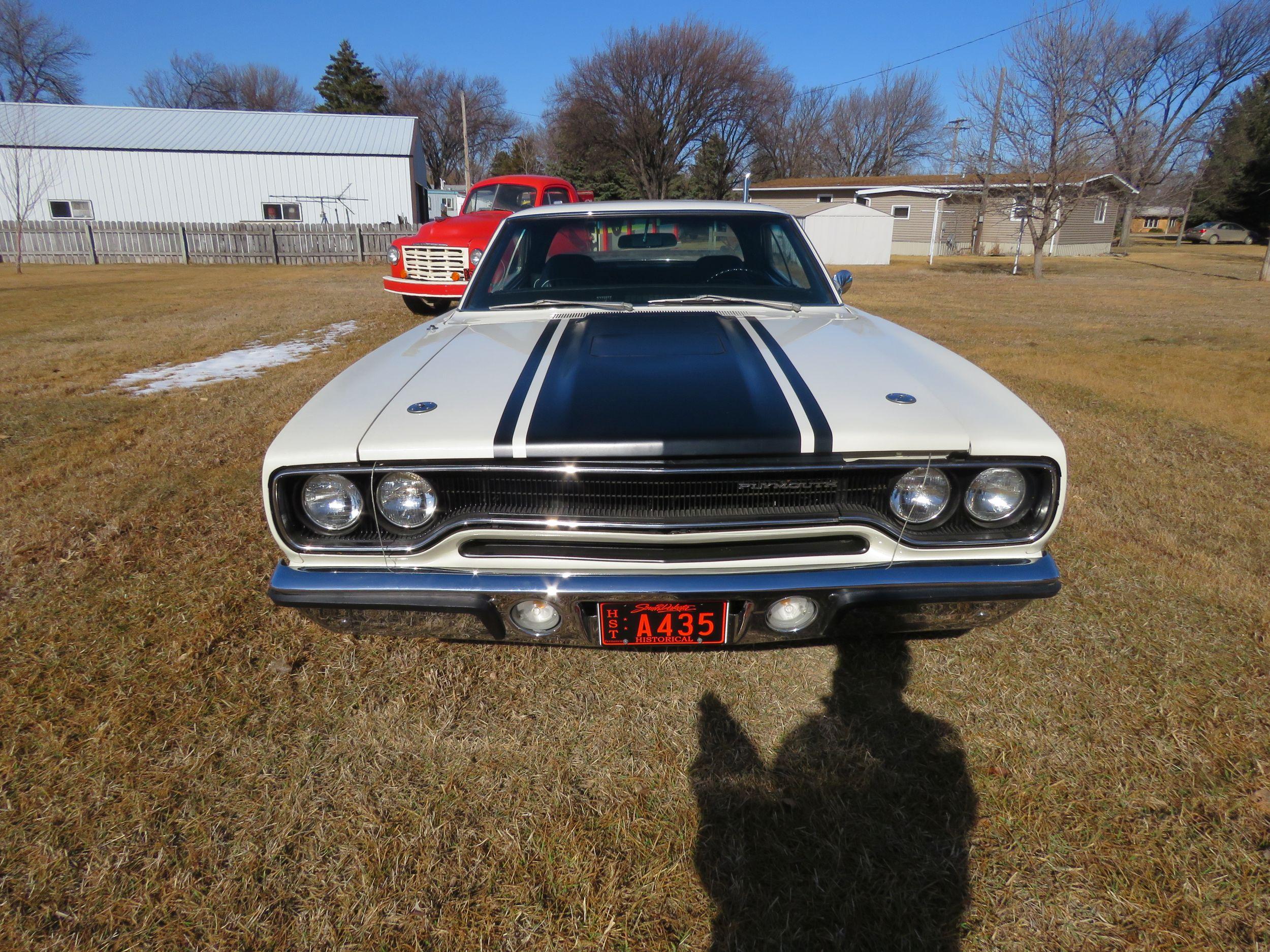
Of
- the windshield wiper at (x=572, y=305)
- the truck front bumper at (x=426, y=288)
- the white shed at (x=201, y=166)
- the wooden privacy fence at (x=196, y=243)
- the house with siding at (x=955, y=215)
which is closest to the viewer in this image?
the windshield wiper at (x=572, y=305)

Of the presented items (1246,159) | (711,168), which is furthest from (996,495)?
(1246,159)

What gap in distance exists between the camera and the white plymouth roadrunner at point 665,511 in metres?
1.80

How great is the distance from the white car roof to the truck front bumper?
625 centimetres

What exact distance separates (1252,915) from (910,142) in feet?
191

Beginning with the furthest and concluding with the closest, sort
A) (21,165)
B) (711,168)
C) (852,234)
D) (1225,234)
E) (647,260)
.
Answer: (1225,234), (711,168), (852,234), (21,165), (647,260)

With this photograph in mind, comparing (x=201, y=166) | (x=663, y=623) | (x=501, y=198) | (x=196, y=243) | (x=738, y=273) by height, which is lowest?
(x=663, y=623)

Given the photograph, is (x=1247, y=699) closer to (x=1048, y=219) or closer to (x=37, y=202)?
(x=1048, y=219)

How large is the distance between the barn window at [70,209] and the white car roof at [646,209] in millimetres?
29908

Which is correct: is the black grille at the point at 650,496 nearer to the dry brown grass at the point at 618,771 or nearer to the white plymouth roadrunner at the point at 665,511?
the white plymouth roadrunner at the point at 665,511

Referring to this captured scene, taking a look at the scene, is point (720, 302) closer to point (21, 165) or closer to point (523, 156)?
point (21, 165)

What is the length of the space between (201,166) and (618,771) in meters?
30.4

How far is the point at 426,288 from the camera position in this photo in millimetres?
9766

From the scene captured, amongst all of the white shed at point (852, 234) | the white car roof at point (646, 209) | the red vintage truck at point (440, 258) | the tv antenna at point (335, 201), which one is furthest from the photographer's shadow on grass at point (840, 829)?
the tv antenna at point (335, 201)

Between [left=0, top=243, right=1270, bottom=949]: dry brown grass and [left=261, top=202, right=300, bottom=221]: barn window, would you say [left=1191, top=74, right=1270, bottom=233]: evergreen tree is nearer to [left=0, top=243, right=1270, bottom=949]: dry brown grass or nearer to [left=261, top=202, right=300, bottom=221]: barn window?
[left=261, top=202, right=300, bottom=221]: barn window
